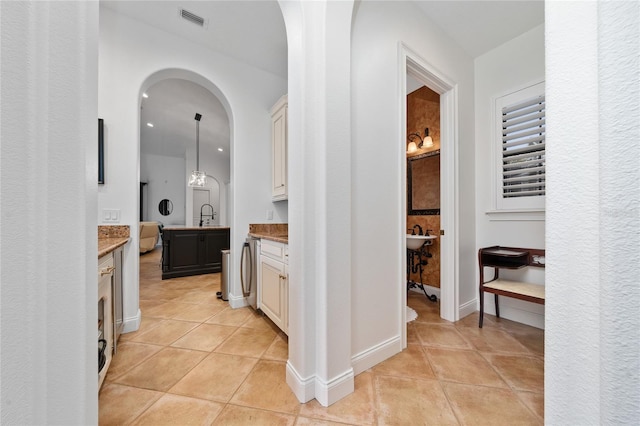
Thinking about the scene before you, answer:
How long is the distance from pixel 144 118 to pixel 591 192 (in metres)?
6.70

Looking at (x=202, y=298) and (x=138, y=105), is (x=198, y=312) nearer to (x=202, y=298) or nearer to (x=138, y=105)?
(x=202, y=298)

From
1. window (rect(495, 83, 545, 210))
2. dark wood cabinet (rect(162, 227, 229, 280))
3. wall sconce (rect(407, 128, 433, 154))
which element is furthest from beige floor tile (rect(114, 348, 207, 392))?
wall sconce (rect(407, 128, 433, 154))

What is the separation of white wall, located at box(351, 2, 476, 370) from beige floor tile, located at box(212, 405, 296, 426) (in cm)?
55

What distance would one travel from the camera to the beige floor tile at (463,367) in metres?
1.45

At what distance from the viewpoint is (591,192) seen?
42cm

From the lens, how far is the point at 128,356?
1.70 m

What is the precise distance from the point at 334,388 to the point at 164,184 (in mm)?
9333

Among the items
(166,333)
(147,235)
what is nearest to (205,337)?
(166,333)

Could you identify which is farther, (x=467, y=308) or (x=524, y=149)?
(x=467, y=308)

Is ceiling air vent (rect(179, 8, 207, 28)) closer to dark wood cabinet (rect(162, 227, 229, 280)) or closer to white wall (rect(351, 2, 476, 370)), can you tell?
white wall (rect(351, 2, 476, 370))

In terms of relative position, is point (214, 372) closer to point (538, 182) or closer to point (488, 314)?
point (488, 314)

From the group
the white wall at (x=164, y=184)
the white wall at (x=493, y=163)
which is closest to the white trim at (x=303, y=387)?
the white wall at (x=493, y=163)

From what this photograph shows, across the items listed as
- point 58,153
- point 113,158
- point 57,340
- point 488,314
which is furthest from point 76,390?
point 488,314

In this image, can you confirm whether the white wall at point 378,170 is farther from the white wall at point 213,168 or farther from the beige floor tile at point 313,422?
the white wall at point 213,168
